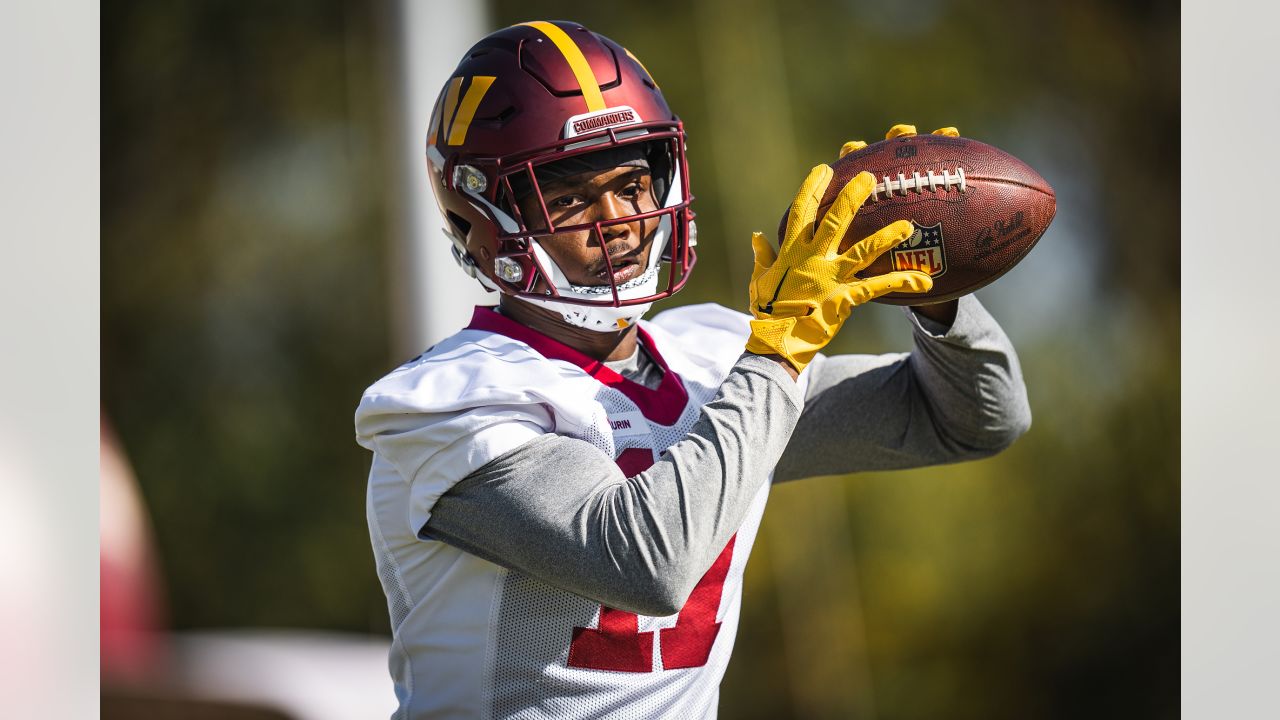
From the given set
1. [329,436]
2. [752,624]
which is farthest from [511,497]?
[329,436]

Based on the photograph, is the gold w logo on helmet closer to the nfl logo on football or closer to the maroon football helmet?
the maroon football helmet

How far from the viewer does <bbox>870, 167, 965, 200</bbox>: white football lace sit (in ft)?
4.49

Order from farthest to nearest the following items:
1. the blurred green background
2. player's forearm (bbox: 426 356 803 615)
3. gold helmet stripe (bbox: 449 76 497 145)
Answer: the blurred green background < gold helmet stripe (bbox: 449 76 497 145) < player's forearm (bbox: 426 356 803 615)

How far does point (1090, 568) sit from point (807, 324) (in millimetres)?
1825

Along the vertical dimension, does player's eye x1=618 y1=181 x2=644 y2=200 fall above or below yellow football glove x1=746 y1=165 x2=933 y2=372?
above

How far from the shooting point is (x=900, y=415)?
1640 mm

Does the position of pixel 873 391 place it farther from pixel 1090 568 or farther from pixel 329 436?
pixel 329 436

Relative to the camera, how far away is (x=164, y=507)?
288 cm

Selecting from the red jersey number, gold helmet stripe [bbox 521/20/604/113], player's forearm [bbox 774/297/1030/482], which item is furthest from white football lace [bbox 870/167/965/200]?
the red jersey number

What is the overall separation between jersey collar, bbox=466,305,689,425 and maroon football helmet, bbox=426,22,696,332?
5cm

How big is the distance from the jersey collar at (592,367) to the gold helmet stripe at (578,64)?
0.96 feet

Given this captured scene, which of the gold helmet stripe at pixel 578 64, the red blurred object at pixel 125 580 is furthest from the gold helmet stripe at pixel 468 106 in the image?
the red blurred object at pixel 125 580

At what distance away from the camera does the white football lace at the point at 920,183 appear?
1.37 meters

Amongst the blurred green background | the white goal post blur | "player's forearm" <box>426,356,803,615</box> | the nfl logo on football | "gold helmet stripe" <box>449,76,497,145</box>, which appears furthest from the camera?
the white goal post blur
